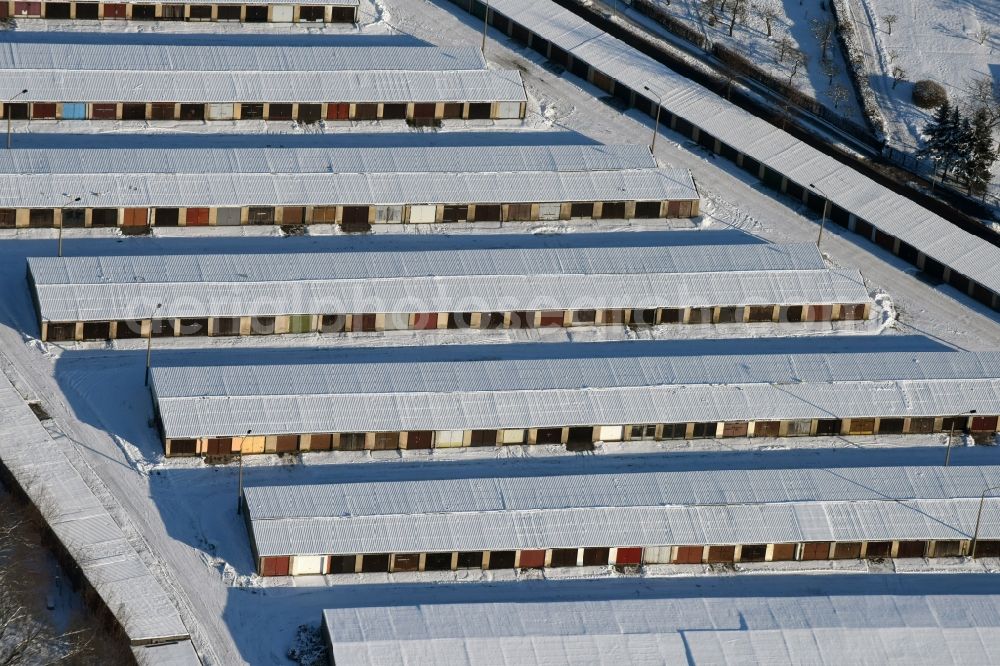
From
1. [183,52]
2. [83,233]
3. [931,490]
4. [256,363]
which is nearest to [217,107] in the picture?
[183,52]

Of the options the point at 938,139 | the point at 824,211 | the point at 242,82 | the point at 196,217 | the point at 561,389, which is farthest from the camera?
the point at 938,139

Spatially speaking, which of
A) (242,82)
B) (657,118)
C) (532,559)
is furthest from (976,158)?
(532,559)

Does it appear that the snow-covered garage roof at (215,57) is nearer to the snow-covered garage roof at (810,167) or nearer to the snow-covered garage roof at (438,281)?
the snow-covered garage roof at (810,167)

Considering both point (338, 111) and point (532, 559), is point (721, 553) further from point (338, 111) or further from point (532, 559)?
point (338, 111)

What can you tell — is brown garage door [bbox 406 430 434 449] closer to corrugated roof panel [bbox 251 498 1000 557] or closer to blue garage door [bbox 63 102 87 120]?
corrugated roof panel [bbox 251 498 1000 557]

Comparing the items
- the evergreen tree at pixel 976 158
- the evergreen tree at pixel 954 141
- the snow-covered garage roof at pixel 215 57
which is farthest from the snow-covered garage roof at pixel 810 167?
the snow-covered garage roof at pixel 215 57

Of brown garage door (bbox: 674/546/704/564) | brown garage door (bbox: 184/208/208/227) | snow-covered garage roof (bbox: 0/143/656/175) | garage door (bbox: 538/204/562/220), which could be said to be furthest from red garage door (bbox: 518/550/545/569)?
brown garage door (bbox: 184/208/208/227)
